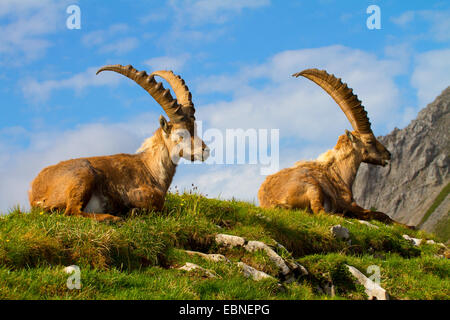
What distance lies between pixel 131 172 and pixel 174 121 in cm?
147

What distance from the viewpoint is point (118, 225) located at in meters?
9.28

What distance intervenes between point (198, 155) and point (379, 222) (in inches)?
274

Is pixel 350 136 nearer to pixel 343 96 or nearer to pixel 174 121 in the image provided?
pixel 343 96

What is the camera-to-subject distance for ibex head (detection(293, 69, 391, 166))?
1633 cm

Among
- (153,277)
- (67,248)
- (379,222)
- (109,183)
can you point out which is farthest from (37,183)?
(379,222)

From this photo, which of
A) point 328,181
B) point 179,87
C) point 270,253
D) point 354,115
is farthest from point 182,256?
point 354,115

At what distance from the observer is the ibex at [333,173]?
14.3 m

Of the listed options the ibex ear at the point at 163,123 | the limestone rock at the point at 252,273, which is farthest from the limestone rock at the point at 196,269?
the ibex ear at the point at 163,123

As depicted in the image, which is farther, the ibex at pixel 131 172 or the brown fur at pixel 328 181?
the brown fur at pixel 328 181

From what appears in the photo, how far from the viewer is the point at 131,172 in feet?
36.0

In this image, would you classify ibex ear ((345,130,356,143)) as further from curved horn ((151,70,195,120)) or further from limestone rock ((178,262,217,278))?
limestone rock ((178,262,217,278))

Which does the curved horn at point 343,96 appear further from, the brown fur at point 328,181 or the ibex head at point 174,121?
the ibex head at point 174,121

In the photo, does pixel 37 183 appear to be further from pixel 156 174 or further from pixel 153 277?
pixel 153 277

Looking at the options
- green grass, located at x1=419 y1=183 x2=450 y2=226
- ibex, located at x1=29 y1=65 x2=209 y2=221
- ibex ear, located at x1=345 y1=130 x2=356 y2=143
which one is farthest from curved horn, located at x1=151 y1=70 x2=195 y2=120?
green grass, located at x1=419 y1=183 x2=450 y2=226
